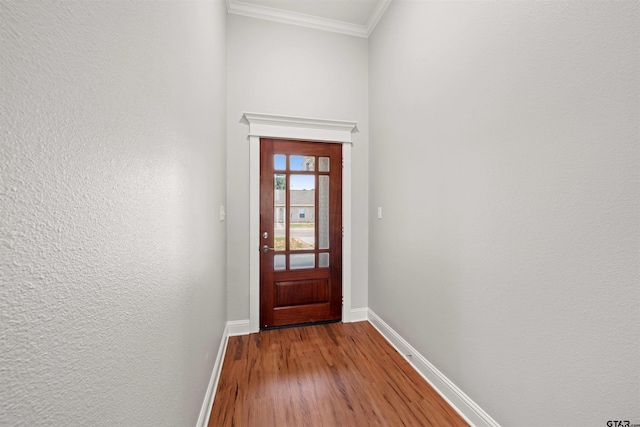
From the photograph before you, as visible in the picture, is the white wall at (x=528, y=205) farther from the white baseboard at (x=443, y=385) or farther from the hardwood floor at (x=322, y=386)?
the hardwood floor at (x=322, y=386)

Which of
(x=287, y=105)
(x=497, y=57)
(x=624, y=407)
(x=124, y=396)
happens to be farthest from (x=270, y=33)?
(x=624, y=407)

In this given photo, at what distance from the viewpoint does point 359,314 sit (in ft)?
9.27

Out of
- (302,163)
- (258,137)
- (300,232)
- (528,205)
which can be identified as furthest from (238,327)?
(528,205)

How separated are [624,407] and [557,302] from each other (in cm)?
36

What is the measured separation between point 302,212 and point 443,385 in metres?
1.82

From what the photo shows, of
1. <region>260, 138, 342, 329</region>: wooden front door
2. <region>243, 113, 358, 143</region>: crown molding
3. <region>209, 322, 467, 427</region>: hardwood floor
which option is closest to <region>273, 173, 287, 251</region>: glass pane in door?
<region>260, 138, 342, 329</region>: wooden front door

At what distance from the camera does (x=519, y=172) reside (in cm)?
123

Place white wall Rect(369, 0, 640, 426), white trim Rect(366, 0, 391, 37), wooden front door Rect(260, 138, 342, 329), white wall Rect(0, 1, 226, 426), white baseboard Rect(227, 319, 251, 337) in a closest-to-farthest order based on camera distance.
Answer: white wall Rect(0, 1, 226, 426)
white wall Rect(369, 0, 640, 426)
white trim Rect(366, 0, 391, 37)
white baseboard Rect(227, 319, 251, 337)
wooden front door Rect(260, 138, 342, 329)

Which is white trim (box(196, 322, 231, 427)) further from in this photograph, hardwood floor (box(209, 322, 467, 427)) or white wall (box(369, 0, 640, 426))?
white wall (box(369, 0, 640, 426))

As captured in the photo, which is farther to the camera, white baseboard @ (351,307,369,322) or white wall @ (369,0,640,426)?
white baseboard @ (351,307,369,322)

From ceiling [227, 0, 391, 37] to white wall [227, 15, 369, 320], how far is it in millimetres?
63

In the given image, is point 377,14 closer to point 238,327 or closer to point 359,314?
point 359,314

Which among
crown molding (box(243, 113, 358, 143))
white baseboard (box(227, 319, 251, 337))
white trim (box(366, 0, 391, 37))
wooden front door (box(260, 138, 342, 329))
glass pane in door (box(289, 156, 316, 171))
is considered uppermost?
white trim (box(366, 0, 391, 37))

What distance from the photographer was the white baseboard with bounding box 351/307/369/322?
281 cm
